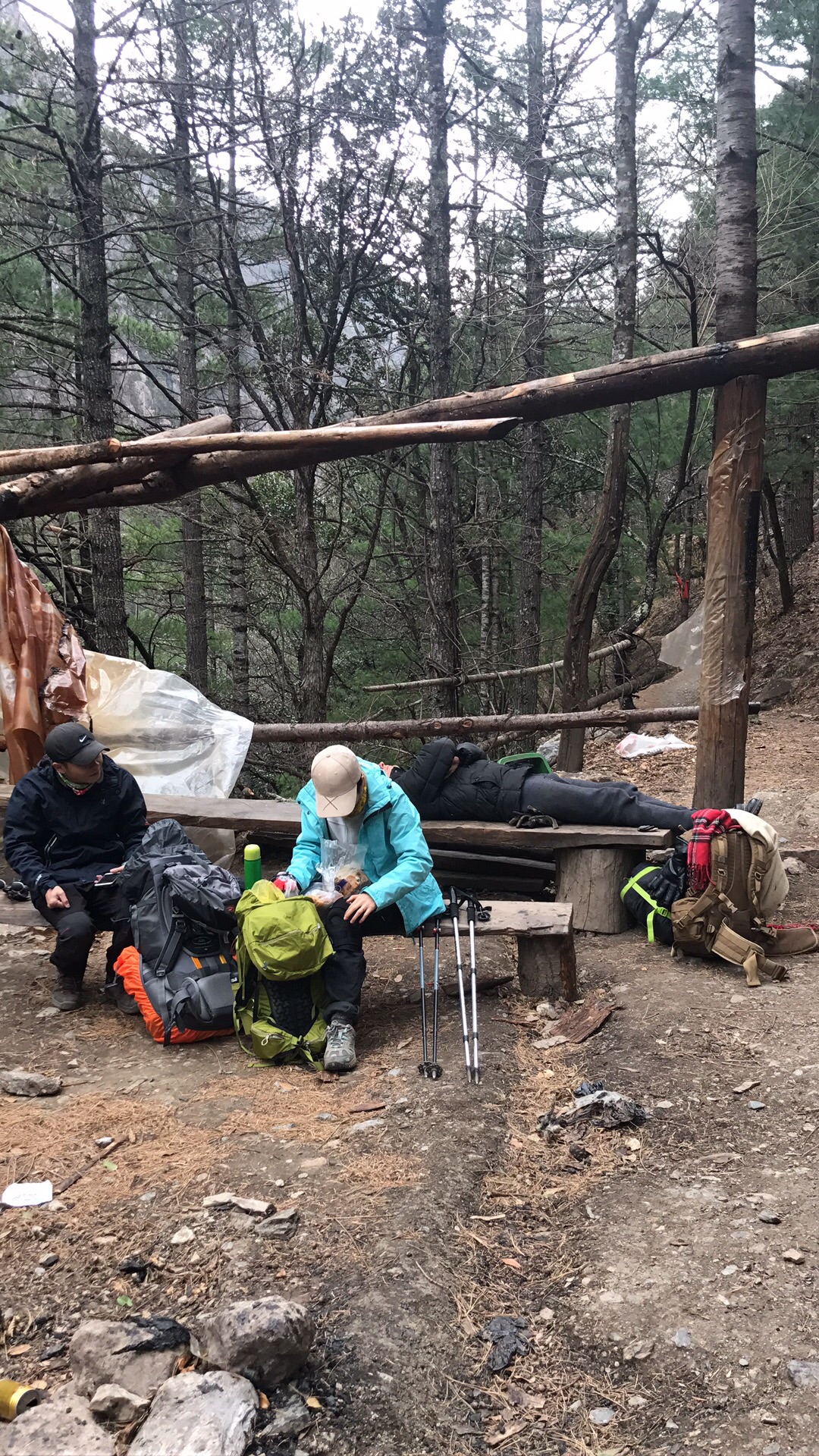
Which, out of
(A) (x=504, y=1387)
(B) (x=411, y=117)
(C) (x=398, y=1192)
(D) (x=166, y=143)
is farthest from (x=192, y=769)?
(B) (x=411, y=117)

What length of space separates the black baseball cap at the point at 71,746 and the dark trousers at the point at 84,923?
26.2 inches

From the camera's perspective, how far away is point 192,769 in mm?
7195

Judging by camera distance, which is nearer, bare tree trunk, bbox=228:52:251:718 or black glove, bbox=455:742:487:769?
black glove, bbox=455:742:487:769

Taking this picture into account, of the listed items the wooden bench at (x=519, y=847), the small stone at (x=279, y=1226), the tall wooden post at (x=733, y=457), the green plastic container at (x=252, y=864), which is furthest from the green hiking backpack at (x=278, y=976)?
the tall wooden post at (x=733, y=457)

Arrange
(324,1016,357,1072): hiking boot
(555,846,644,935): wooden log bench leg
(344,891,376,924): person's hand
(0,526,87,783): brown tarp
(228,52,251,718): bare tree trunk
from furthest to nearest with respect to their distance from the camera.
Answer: (228,52,251,718): bare tree trunk, (0,526,87,783): brown tarp, (555,846,644,935): wooden log bench leg, (344,891,376,924): person's hand, (324,1016,357,1072): hiking boot

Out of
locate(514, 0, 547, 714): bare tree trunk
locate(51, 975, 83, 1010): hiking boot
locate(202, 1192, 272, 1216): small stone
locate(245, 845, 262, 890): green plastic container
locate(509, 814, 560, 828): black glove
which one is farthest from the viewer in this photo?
locate(514, 0, 547, 714): bare tree trunk

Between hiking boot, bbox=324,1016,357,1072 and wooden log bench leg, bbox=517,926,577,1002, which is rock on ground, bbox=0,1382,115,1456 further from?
wooden log bench leg, bbox=517,926,577,1002

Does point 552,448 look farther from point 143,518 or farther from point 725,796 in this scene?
point 725,796

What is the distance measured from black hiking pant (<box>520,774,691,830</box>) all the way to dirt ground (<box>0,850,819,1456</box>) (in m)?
1.49

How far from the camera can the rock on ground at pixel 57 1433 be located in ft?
6.46

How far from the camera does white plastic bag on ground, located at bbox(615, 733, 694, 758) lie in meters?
10.6

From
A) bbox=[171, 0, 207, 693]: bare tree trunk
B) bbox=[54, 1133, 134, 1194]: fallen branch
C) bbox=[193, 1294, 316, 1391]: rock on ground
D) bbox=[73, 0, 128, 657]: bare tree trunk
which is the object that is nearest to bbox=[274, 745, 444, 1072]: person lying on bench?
bbox=[54, 1133, 134, 1194]: fallen branch

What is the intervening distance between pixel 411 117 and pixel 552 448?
5.16 m

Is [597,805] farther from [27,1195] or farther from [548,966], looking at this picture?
[27,1195]
